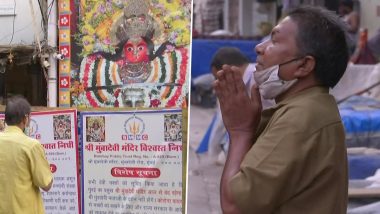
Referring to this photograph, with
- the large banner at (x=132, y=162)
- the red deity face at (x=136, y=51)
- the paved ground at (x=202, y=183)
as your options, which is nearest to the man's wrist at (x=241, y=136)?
the large banner at (x=132, y=162)

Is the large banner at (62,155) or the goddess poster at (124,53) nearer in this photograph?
the goddess poster at (124,53)

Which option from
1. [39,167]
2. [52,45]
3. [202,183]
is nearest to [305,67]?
[39,167]

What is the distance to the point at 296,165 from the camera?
1.98 metres

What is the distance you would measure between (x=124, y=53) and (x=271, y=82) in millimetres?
2556

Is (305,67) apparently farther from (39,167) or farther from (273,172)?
(39,167)

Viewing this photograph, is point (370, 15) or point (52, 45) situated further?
point (370, 15)

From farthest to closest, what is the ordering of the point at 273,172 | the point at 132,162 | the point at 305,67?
the point at 132,162
the point at 305,67
the point at 273,172

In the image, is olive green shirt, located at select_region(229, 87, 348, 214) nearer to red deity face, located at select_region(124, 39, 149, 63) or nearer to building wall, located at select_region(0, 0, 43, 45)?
red deity face, located at select_region(124, 39, 149, 63)

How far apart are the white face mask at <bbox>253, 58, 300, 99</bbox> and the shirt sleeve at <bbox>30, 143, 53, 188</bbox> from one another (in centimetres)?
235

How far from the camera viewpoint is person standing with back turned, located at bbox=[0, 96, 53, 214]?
4176 mm

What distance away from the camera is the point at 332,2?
12188 millimetres

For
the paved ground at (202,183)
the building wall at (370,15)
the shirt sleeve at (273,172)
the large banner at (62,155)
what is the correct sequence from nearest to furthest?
1. the shirt sleeve at (273,172)
2. the large banner at (62,155)
3. the paved ground at (202,183)
4. the building wall at (370,15)

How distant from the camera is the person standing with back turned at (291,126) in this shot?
1.98 metres

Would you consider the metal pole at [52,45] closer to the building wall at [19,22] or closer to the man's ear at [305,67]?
the building wall at [19,22]
